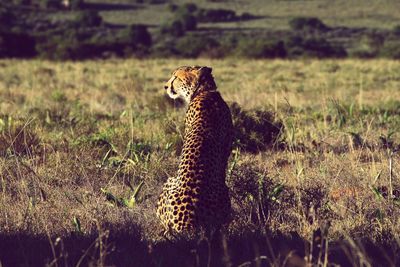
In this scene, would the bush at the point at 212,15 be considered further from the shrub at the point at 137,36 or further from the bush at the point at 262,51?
the bush at the point at 262,51

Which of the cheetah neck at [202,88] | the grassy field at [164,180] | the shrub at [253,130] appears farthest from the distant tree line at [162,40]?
the cheetah neck at [202,88]

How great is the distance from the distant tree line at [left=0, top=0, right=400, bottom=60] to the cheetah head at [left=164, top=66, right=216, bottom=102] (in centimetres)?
2225

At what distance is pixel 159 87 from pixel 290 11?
150 ft

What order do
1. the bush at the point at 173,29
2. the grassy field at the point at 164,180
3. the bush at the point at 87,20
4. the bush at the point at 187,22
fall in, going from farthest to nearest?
the bush at the point at 187,22
the bush at the point at 87,20
the bush at the point at 173,29
the grassy field at the point at 164,180

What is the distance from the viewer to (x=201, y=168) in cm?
408

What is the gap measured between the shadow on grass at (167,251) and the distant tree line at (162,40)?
22.6m

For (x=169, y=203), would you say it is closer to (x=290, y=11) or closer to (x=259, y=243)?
(x=259, y=243)

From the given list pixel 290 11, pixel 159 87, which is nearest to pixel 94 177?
pixel 159 87

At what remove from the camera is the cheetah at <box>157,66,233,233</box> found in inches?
160

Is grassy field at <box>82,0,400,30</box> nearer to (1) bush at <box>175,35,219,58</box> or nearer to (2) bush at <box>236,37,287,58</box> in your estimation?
(1) bush at <box>175,35,219,58</box>

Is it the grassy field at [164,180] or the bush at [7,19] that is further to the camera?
the bush at [7,19]

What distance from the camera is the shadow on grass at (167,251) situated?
12.8 feet

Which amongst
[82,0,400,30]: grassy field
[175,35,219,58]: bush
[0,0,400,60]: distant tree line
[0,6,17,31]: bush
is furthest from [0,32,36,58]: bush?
[82,0,400,30]: grassy field

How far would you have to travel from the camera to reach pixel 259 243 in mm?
4273
